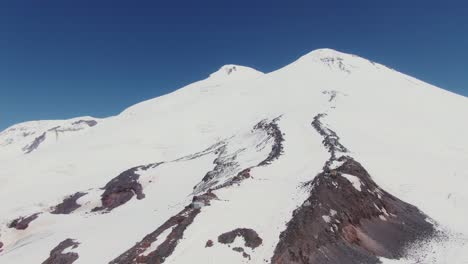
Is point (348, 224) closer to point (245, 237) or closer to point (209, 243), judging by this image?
point (245, 237)

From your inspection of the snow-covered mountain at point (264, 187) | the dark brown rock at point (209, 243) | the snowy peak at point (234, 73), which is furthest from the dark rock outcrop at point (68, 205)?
the snowy peak at point (234, 73)

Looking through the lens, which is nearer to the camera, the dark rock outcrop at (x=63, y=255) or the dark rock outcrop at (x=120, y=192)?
the dark rock outcrop at (x=63, y=255)

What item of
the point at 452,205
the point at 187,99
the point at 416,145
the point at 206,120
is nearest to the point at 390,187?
the point at 452,205

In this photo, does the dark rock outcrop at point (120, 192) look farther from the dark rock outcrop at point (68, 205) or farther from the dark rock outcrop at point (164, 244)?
the dark rock outcrop at point (164, 244)

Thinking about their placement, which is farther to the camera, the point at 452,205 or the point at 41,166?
the point at 41,166

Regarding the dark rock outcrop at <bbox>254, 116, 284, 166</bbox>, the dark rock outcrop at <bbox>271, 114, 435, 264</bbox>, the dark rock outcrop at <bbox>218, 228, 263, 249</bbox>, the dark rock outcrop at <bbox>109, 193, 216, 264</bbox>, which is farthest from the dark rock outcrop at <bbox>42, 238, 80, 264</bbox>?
the dark rock outcrop at <bbox>254, 116, 284, 166</bbox>

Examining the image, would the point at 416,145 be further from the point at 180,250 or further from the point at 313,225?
the point at 180,250

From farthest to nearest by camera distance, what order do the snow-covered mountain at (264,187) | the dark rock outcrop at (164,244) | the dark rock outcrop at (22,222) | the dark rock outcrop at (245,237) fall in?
the dark rock outcrop at (22,222) → the snow-covered mountain at (264,187) → the dark rock outcrop at (245,237) → the dark rock outcrop at (164,244)

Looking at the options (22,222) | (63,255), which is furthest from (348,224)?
(22,222)
